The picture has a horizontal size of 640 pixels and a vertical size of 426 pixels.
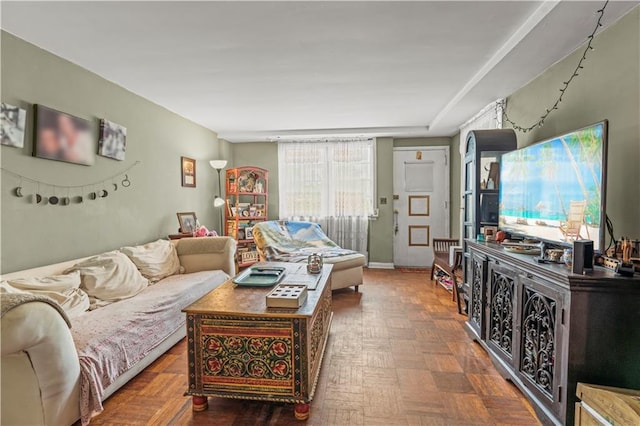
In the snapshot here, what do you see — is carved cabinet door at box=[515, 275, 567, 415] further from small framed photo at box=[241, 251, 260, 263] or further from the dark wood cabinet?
small framed photo at box=[241, 251, 260, 263]

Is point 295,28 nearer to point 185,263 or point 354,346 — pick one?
point 354,346

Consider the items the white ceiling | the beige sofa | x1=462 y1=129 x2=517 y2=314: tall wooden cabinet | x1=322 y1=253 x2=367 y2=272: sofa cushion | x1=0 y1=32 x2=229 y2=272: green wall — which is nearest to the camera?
the beige sofa

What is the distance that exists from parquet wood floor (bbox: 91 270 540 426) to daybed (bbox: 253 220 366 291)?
1.01 meters

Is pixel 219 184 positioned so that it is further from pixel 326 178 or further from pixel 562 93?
pixel 562 93

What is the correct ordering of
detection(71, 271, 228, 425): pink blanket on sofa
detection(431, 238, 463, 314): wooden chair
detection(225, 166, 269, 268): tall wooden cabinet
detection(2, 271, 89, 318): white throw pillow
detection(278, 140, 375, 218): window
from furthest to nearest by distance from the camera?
detection(278, 140, 375, 218): window
detection(225, 166, 269, 268): tall wooden cabinet
detection(431, 238, 463, 314): wooden chair
detection(2, 271, 89, 318): white throw pillow
detection(71, 271, 228, 425): pink blanket on sofa

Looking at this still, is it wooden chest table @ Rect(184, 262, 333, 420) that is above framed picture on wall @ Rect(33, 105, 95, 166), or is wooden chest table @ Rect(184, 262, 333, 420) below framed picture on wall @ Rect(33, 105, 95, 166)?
below

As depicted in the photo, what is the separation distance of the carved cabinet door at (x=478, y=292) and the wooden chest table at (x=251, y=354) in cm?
148

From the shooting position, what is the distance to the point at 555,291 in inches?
65.0

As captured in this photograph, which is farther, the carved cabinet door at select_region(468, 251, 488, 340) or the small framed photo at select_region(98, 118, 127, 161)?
the small framed photo at select_region(98, 118, 127, 161)

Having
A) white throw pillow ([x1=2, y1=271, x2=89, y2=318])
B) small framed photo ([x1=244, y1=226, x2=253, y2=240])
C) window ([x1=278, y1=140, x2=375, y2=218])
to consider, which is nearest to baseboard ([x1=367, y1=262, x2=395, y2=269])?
window ([x1=278, y1=140, x2=375, y2=218])

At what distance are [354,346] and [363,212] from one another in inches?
127

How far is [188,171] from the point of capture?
180 inches

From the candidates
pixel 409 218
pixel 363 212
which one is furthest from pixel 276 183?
pixel 409 218

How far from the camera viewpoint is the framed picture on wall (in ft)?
7.86
